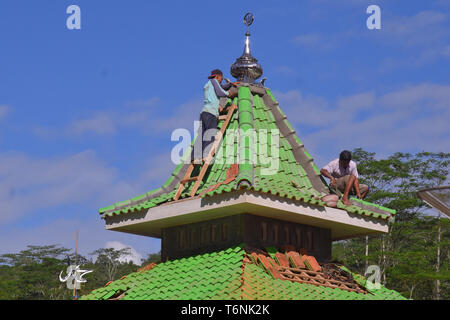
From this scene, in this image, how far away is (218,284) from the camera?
1391 centimetres

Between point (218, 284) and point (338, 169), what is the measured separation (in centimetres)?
469

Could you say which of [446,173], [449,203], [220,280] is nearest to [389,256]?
[446,173]

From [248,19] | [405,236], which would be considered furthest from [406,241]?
[248,19]

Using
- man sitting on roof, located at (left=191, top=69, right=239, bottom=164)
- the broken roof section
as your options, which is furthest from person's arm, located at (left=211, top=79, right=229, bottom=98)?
the broken roof section

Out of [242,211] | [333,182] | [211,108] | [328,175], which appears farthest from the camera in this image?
[211,108]

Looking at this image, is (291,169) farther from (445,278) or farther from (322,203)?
(445,278)

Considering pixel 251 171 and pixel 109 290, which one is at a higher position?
pixel 251 171

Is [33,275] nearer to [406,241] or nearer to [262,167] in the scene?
[406,241]

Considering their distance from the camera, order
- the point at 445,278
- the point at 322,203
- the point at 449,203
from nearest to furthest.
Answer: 1. the point at 449,203
2. the point at 322,203
3. the point at 445,278

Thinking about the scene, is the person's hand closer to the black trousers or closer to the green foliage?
the black trousers

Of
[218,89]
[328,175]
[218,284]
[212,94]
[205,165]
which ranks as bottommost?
[218,284]

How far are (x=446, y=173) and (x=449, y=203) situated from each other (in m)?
40.9

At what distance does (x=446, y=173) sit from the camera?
46.5 meters

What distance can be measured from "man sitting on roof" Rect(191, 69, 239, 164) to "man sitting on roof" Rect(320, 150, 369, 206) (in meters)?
2.80
